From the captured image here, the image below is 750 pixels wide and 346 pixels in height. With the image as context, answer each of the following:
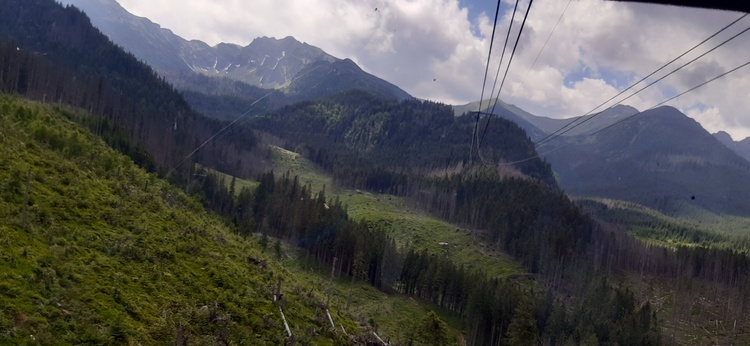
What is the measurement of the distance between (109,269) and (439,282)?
8250 cm

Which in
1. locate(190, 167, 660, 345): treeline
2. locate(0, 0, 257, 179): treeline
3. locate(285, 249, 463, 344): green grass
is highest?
Result: locate(0, 0, 257, 179): treeline

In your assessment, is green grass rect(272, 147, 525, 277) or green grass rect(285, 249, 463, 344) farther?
green grass rect(272, 147, 525, 277)

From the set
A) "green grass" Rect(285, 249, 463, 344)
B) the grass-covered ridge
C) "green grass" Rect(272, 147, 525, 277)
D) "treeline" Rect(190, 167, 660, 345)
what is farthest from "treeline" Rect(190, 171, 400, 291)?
the grass-covered ridge

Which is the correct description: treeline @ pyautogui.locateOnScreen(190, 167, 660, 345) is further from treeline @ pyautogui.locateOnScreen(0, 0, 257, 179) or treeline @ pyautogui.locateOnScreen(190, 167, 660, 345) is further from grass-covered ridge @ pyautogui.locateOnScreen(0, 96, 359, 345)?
grass-covered ridge @ pyautogui.locateOnScreen(0, 96, 359, 345)

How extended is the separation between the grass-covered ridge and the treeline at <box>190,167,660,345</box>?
119 ft

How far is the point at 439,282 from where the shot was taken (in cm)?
9919

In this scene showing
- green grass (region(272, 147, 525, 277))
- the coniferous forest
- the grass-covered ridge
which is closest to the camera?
the grass-covered ridge

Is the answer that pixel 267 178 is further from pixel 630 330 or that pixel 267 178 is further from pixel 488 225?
pixel 630 330

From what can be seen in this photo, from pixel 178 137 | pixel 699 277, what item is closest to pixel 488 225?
pixel 699 277

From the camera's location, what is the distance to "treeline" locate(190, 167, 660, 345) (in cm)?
8162

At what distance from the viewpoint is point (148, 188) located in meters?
47.3

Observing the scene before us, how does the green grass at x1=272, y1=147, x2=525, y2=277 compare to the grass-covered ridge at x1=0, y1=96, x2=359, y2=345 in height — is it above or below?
below

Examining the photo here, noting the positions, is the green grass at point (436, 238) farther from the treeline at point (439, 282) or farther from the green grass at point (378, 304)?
the green grass at point (378, 304)

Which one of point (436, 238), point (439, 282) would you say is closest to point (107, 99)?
point (436, 238)
